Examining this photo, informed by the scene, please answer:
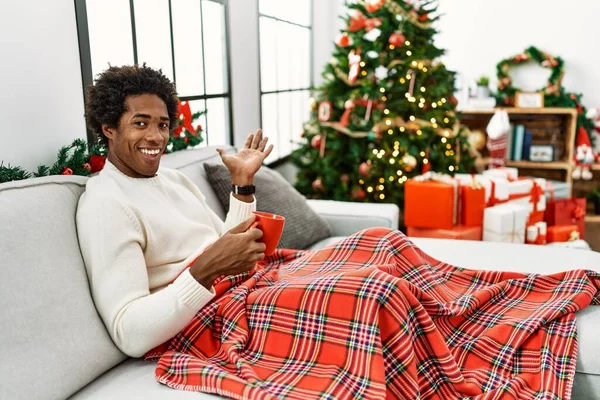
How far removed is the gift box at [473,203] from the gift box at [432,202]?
0.15ft

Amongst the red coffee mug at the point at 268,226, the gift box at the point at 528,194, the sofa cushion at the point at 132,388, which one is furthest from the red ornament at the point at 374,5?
the sofa cushion at the point at 132,388

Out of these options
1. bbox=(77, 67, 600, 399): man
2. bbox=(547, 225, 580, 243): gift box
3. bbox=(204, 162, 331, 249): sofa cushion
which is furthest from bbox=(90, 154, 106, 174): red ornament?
bbox=(547, 225, 580, 243): gift box

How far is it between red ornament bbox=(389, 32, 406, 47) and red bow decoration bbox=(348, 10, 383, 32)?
0.15 meters

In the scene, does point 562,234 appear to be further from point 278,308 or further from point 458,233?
point 278,308

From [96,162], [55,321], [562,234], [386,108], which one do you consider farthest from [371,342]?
[386,108]

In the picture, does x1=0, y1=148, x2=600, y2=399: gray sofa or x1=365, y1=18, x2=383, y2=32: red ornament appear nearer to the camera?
x1=0, y1=148, x2=600, y2=399: gray sofa

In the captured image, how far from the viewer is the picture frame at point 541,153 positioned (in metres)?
4.31

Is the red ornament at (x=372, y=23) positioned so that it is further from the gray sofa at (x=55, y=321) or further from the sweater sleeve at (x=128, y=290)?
the sweater sleeve at (x=128, y=290)

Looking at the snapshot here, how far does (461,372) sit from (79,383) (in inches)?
33.0

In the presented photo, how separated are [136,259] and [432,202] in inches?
75.6

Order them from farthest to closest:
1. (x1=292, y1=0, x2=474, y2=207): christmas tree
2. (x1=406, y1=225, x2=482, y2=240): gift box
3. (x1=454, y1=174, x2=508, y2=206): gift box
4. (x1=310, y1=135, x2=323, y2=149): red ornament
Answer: (x1=310, y1=135, x2=323, y2=149): red ornament < (x1=292, y1=0, x2=474, y2=207): christmas tree < (x1=454, y1=174, x2=508, y2=206): gift box < (x1=406, y1=225, x2=482, y2=240): gift box

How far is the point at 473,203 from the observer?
113 inches

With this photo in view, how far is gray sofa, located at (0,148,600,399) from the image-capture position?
43.1 inches

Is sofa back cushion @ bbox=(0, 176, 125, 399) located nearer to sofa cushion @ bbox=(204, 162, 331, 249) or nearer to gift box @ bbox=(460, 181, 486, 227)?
sofa cushion @ bbox=(204, 162, 331, 249)
